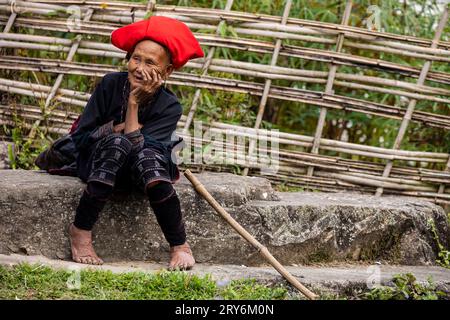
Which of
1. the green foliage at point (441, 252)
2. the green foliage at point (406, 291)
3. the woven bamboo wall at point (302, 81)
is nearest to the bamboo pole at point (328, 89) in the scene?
the woven bamboo wall at point (302, 81)

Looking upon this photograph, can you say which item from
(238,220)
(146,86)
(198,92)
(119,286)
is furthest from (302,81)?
(119,286)

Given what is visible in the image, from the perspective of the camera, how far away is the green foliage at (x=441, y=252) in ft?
14.5

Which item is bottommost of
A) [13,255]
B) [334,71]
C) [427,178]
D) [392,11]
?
[13,255]

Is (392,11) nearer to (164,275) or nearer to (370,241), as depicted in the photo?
(370,241)

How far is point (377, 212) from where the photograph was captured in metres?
4.40

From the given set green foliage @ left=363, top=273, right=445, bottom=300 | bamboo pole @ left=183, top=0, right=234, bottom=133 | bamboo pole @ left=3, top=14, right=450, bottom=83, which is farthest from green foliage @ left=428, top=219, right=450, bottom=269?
bamboo pole @ left=183, top=0, right=234, bottom=133

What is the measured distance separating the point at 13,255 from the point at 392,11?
13.1ft

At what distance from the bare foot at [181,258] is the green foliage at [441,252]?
1.61m

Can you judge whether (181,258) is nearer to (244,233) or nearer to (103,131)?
(244,233)

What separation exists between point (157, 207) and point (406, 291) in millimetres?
1336

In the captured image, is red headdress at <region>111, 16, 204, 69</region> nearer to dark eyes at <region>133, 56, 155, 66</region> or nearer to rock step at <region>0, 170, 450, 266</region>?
dark eyes at <region>133, 56, 155, 66</region>

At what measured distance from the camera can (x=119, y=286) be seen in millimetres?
3404

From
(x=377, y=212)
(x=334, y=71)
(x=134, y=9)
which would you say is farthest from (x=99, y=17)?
(x=377, y=212)

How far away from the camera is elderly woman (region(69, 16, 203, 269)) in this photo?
3676mm
